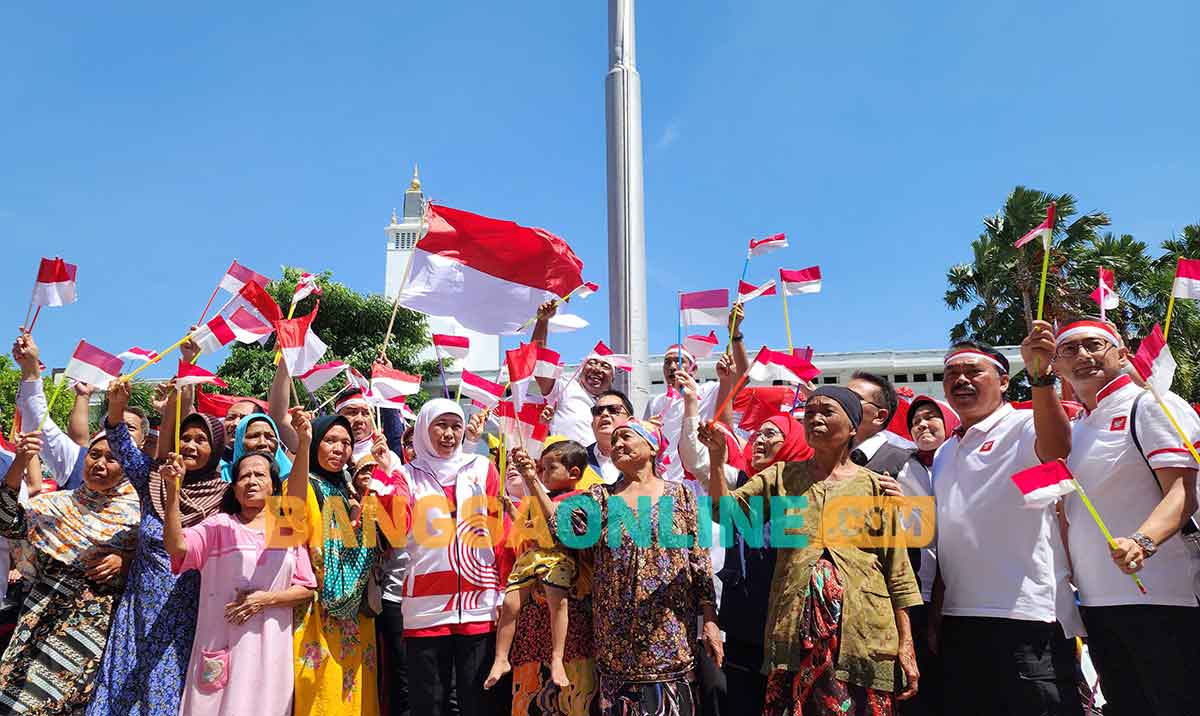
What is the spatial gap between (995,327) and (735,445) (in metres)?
21.0

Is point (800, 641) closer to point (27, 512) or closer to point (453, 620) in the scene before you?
point (453, 620)

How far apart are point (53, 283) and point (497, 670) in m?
3.44

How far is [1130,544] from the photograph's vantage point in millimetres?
3051

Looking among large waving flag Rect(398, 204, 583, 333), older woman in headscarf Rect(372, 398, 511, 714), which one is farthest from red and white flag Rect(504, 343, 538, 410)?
large waving flag Rect(398, 204, 583, 333)

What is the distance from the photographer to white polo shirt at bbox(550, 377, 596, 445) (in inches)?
242

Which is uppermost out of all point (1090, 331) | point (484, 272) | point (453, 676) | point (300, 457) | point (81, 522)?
point (484, 272)

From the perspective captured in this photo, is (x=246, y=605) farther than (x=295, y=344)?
No

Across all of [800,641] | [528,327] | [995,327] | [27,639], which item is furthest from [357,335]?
[800,641]

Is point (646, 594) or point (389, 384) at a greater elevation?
point (389, 384)

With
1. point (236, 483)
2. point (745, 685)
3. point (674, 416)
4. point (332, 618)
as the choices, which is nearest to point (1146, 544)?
point (745, 685)

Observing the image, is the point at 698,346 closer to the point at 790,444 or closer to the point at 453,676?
the point at 790,444

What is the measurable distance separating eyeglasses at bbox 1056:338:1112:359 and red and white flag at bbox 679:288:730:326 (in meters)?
2.99

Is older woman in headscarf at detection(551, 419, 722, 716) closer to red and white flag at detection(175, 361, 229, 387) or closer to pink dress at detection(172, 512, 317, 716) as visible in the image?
pink dress at detection(172, 512, 317, 716)

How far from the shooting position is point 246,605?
13.1 feet
